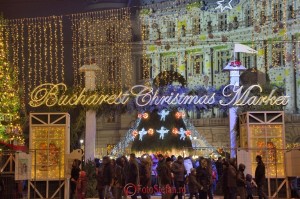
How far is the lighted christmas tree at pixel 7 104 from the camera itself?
33.8 m

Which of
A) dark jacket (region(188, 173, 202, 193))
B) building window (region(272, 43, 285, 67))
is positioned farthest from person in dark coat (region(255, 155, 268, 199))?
building window (region(272, 43, 285, 67))

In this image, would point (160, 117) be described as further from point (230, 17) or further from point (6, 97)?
point (230, 17)

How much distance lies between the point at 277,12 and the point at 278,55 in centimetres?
334

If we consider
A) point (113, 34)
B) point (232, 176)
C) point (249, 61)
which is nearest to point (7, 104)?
point (113, 34)

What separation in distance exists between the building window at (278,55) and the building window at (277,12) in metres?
1.88

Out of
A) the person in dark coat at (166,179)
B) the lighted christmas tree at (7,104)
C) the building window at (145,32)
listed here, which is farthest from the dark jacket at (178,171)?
the building window at (145,32)

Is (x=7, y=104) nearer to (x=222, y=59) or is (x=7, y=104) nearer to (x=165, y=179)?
(x=165, y=179)

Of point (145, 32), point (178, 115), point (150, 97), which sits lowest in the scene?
point (178, 115)

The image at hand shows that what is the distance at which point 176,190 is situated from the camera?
20703 millimetres

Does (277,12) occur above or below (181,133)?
above

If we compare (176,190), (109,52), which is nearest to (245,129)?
(176,190)

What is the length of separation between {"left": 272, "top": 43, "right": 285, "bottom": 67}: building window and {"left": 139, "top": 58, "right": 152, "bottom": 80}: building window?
1035 cm

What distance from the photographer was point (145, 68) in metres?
52.8

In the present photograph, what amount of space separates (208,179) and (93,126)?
1001 centimetres
